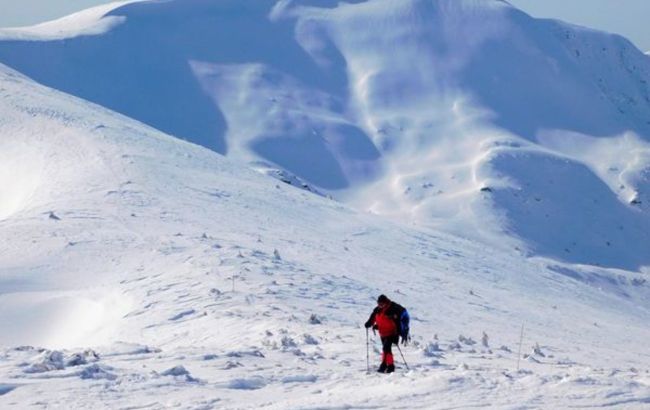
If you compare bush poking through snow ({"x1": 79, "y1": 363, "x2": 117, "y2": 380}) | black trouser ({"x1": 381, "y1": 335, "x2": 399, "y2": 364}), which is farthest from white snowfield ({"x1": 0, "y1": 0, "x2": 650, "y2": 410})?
black trouser ({"x1": 381, "y1": 335, "x2": 399, "y2": 364})

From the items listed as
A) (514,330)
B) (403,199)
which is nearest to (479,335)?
(514,330)

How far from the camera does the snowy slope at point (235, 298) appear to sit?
11094mm

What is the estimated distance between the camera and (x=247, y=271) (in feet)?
74.1

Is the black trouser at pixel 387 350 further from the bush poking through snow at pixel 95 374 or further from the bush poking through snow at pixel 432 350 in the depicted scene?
the bush poking through snow at pixel 95 374

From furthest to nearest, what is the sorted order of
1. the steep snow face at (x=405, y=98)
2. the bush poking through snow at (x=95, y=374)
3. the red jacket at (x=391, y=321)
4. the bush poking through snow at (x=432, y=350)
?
1. the steep snow face at (x=405, y=98)
2. the bush poking through snow at (x=432, y=350)
3. the red jacket at (x=391, y=321)
4. the bush poking through snow at (x=95, y=374)

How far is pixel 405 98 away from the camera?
8744 cm

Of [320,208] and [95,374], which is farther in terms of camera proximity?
[320,208]

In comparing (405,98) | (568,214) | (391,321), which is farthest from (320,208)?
(405,98)

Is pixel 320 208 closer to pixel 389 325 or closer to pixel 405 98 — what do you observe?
pixel 389 325

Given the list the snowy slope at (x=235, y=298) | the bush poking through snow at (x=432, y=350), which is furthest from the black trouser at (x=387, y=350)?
the bush poking through snow at (x=432, y=350)

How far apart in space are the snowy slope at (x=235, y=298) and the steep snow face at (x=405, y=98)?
28.3 metres

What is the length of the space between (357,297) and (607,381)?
435 inches

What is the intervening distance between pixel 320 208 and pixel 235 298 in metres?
18.2

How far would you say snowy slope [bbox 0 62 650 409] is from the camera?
36.4 feet
